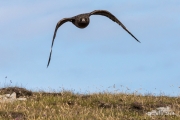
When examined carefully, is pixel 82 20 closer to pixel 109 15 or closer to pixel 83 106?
pixel 109 15

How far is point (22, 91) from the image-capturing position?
54.9 ft

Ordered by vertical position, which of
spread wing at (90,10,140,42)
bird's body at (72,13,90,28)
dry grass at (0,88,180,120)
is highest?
spread wing at (90,10,140,42)

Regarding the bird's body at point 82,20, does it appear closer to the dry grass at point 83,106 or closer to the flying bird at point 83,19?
the flying bird at point 83,19

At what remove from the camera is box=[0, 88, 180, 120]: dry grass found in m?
10.6

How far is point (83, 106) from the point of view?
13766 mm

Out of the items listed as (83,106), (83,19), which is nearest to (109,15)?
(83,19)

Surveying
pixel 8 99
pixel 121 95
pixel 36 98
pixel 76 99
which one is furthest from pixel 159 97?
pixel 8 99

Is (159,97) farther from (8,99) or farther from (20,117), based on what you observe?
(20,117)

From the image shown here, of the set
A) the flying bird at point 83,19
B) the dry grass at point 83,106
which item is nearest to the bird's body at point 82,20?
the flying bird at point 83,19

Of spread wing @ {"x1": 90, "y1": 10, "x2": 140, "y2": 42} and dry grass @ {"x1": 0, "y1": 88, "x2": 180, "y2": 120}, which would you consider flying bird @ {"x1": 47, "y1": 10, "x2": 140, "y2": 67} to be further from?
dry grass @ {"x1": 0, "y1": 88, "x2": 180, "y2": 120}

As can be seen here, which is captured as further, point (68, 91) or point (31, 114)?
point (68, 91)

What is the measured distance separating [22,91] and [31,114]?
6.20 metres

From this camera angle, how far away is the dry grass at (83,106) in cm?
1059

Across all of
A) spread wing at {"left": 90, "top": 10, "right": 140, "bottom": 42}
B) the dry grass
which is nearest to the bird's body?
spread wing at {"left": 90, "top": 10, "right": 140, "bottom": 42}
